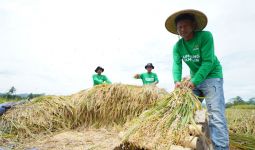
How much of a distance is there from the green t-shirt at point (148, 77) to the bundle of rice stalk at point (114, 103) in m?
1.99

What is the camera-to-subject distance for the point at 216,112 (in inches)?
138

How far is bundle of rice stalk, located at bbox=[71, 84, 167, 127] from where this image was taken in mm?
6379

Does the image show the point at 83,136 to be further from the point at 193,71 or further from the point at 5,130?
the point at 193,71

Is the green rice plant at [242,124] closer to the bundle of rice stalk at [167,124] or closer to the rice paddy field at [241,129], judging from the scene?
the rice paddy field at [241,129]

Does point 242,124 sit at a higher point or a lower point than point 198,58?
lower

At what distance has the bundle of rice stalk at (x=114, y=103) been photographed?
20.9 feet

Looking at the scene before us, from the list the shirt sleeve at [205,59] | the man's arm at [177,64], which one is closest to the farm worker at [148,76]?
the man's arm at [177,64]

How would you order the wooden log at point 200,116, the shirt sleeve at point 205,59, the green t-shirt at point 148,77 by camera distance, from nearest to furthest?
the wooden log at point 200,116 < the shirt sleeve at point 205,59 < the green t-shirt at point 148,77

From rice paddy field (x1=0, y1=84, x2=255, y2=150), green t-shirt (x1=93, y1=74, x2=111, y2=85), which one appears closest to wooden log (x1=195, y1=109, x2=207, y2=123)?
rice paddy field (x1=0, y1=84, x2=255, y2=150)

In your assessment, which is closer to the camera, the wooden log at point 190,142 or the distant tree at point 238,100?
the wooden log at point 190,142

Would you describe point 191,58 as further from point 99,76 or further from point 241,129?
point 99,76

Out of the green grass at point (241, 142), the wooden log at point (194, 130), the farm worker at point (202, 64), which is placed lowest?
the green grass at point (241, 142)

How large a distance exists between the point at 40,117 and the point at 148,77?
10.7ft

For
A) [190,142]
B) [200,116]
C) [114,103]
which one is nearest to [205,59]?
[200,116]
